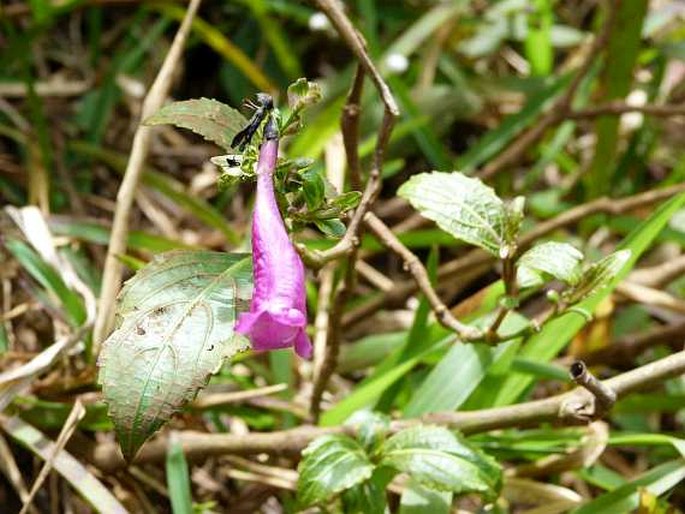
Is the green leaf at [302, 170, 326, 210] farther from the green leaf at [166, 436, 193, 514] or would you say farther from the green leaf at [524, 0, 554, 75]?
the green leaf at [524, 0, 554, 75]

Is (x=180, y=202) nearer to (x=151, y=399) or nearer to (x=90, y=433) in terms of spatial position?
(x=90, y=433)

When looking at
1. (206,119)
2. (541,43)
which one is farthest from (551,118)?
(206,119)

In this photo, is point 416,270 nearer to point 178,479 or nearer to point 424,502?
point 424,502

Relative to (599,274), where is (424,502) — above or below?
below

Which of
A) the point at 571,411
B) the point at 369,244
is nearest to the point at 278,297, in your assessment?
the point at 571,411

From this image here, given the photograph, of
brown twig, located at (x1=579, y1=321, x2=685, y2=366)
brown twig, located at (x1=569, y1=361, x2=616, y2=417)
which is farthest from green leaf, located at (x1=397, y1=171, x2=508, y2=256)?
brown twig, located at (x1=579, y1=321, x2=685, y2=366)

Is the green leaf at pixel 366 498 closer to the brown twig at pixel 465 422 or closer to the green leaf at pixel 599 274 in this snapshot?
the brown twig at pixel 465 422

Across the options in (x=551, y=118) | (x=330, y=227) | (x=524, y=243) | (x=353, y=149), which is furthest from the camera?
(x=551, y=118)

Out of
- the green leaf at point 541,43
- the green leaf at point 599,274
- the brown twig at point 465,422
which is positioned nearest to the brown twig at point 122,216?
the brown twig at point 465,422
